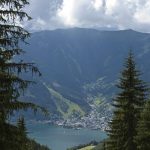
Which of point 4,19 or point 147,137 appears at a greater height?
point 4,19

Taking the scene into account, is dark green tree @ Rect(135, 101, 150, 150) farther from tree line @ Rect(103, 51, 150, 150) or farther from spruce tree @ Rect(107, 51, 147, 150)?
spruce tree @ Rect(107, 51, 147, 150)

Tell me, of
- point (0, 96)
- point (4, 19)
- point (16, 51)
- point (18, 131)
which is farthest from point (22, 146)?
point (4, 19)

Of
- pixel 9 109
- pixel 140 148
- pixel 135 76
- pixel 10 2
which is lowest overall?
pixel 140 148

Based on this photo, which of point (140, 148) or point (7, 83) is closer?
point (7, 83)

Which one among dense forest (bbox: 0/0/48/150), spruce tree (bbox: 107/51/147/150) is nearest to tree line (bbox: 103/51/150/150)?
spruce tree (bbox: 107/51/147/150)

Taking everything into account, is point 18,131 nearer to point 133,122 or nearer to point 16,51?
point 16,51

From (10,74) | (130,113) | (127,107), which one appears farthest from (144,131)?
(10,74)

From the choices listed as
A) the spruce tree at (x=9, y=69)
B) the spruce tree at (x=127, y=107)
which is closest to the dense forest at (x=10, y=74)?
the spruce tree at (x=9, y=69)

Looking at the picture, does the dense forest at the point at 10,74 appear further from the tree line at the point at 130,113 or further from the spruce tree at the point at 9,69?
the tree line at the point at 130,113
